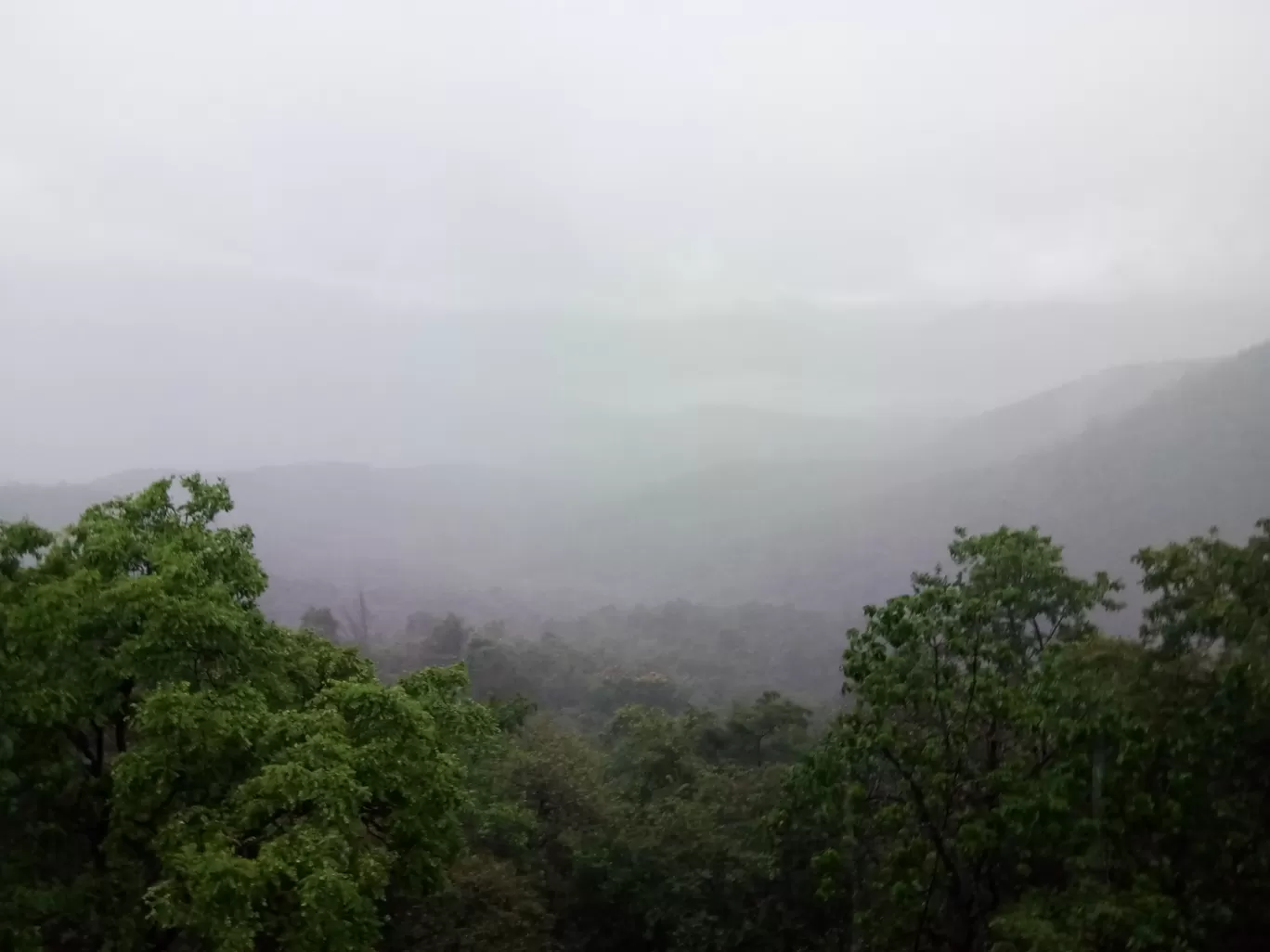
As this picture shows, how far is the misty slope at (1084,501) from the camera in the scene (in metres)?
119

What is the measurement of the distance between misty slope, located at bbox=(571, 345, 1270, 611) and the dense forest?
10670 centimetres

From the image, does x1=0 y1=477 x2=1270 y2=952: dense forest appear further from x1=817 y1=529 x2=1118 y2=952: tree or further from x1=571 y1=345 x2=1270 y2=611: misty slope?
x1=571 y1=345 x2=1270 y2=611: misty slope

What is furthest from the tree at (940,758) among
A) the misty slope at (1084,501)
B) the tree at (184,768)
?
the misty slope at (1084,501)

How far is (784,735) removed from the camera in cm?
2583

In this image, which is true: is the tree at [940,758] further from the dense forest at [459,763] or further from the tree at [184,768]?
the tree at [184,768]

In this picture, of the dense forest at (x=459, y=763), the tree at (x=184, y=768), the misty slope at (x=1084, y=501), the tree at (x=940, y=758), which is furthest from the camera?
the misty slope at (x=1084, y=501)

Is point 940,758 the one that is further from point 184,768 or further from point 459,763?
point 184,768

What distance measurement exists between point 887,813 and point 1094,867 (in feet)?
7.19

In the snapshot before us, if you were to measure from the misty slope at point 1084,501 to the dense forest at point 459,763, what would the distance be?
4201 inches

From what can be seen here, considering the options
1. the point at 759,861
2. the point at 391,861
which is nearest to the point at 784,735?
the point at 759,861

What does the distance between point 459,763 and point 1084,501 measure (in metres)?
146

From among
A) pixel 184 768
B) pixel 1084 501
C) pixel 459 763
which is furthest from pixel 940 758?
pixel 1084 501

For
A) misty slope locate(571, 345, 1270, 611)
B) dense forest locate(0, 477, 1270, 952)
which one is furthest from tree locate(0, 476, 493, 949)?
misty slope locate(571, 345, 1270, 611)

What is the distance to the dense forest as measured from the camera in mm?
7762
